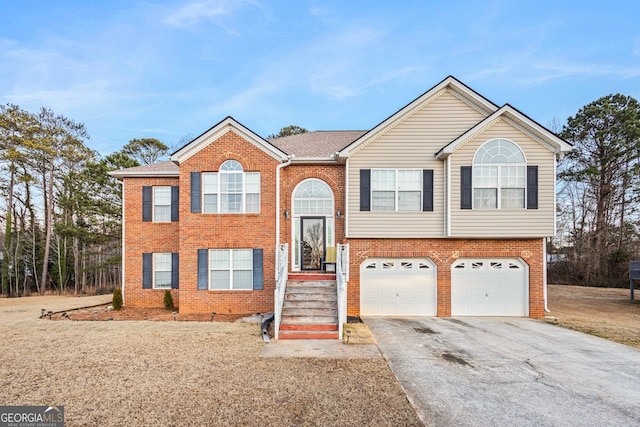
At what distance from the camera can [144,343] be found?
8.14 metres

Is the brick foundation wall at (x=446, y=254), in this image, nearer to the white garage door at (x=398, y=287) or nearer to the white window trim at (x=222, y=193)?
the white garage door at (x=398, y=287)

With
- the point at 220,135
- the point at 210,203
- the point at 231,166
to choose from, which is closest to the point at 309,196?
the point at 231,166

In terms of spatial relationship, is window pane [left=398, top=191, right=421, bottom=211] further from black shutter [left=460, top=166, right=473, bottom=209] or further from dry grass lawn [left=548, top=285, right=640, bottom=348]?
→ dry grass lawn [left=548, top=285, right=640, bottom=348]

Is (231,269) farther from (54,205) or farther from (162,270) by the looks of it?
(54,205)

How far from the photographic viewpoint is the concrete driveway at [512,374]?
474 centimetres

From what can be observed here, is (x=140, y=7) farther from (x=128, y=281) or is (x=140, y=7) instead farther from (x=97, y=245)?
(x=97, y=245)

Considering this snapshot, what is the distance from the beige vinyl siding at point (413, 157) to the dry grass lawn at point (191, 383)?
5674 millimetres

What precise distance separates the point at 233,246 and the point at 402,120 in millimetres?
7742

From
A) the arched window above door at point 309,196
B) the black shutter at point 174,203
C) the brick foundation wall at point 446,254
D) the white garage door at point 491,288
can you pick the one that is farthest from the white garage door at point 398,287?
the black shutter at point 174,203

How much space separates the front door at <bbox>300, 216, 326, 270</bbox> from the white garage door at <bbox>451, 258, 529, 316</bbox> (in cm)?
502

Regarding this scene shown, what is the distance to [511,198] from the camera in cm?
1148

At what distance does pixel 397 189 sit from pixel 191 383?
889cm

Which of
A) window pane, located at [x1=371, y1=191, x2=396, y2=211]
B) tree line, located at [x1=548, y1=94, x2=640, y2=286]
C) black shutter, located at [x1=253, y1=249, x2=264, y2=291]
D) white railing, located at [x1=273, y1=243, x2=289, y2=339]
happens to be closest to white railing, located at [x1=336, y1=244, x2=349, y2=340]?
white railing, located at [x1=273, y1=243, x2=289, y2=339]

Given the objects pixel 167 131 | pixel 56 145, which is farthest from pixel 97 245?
pixel 167 131
